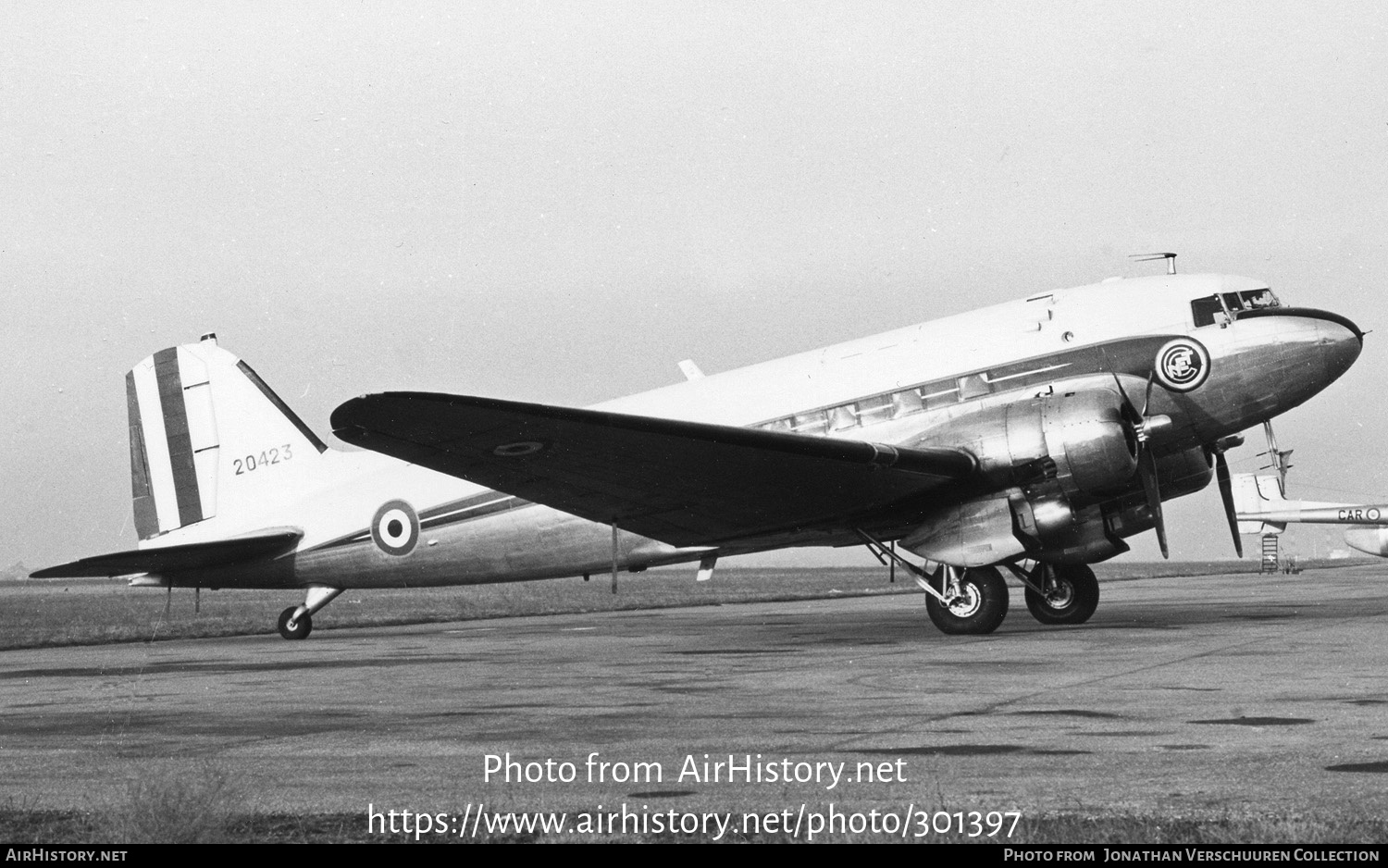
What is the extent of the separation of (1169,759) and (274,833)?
4583mm

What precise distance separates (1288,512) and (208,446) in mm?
65117

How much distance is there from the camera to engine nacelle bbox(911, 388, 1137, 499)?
15555 millimetres

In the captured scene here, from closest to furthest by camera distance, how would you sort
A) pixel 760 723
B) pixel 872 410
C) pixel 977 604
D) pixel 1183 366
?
pixel 760 723
pixel 977 604
pixel 1183 366
pixel 872 410

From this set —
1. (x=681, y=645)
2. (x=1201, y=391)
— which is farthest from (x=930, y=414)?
(x=681, y=645)

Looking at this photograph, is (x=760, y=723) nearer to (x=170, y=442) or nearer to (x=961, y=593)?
(x=961, y=593)

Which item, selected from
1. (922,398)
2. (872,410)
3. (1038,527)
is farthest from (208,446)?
(1038,527)

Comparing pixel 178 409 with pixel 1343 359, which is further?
pixel 178 409

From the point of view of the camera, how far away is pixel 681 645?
1719 centimetres

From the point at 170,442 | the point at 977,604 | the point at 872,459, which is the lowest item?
the point at 977,604

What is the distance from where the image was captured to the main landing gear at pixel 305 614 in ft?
69.7

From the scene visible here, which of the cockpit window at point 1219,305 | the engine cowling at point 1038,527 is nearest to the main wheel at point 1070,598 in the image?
the engine cowling at point 1038,527

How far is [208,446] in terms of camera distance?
2270 centimetres

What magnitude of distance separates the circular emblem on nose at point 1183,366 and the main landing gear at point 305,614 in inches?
516
